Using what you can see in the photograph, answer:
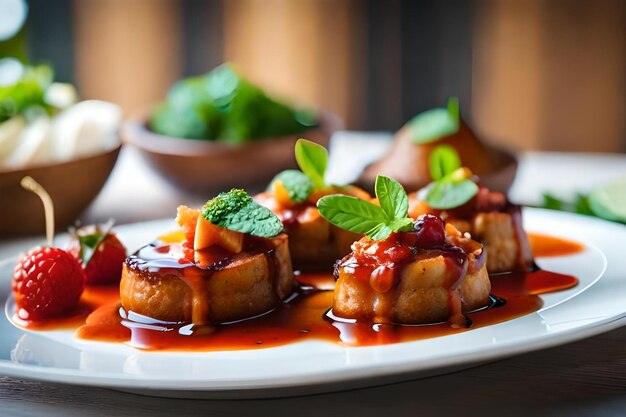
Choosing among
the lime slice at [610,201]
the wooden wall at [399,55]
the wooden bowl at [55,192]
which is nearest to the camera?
the lime slice at [610,201]

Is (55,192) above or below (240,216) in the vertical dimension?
below

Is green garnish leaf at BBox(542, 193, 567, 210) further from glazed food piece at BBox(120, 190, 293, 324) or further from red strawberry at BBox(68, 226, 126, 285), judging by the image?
red strawberry at BBox(68, 226, 126, 285)

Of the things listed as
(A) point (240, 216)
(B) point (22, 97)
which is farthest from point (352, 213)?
(B) point (22, 97)

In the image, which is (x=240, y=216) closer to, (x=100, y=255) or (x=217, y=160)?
(x=100, y=255)

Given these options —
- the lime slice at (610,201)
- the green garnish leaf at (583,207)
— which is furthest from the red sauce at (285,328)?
the green garnish leaf at (583,207)

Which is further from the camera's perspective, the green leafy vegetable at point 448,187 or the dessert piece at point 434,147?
the dessert piece at point 434,147

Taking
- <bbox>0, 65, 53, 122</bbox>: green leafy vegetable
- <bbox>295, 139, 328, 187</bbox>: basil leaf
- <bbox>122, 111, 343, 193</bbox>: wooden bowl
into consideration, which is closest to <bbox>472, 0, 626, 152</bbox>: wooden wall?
<bbox>122, 111, 343, 193</bbox>: wooden bowl

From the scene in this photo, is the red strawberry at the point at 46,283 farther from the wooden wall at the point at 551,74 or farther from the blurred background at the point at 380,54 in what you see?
the wooden wall at the point at 551,74
